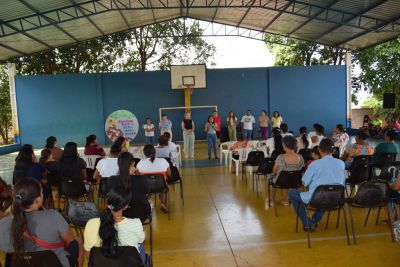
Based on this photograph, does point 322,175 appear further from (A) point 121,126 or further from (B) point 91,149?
(A) point 121,126

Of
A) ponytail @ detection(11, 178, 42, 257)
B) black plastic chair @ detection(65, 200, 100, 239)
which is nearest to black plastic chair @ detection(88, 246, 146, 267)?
ponytail @ detection(11, 178, 42, 257)

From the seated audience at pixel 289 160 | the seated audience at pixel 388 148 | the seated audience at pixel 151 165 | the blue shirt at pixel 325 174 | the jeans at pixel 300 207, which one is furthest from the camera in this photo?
the seated audience at pixel 388 148

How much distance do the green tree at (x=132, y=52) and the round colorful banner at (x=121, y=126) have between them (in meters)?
9.96

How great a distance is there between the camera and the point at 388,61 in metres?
17.5

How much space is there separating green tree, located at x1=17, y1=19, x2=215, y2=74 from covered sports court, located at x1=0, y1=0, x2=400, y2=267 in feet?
9.90

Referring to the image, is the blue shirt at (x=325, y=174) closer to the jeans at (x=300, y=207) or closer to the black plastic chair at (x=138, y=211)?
the jeans at (x=300, y=207)

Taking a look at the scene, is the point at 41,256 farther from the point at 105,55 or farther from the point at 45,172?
the point at 105,55

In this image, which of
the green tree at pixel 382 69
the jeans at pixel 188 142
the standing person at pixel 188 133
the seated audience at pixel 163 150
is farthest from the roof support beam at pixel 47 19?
the green tree at pixel 382 69

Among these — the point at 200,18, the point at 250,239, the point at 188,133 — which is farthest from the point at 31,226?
the point at 200,18

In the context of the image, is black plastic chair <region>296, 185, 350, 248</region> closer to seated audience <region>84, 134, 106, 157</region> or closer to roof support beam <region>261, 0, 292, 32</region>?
seated audience <region>84, 134, 106, 157</region>

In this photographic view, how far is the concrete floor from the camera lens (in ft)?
11.5

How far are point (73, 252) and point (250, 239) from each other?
205 centimetres

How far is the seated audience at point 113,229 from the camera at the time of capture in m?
2.16

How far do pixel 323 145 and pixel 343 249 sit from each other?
107 cm
